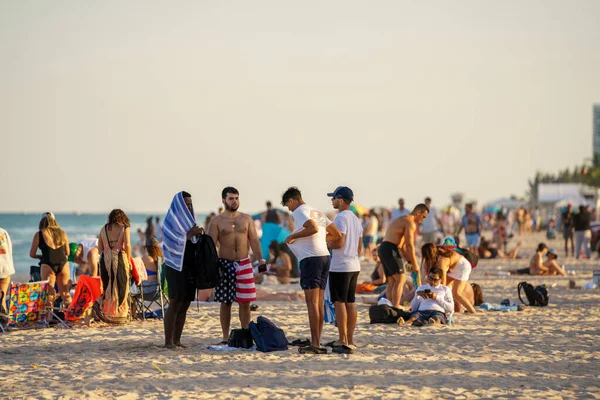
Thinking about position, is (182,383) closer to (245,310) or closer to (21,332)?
(245,310)

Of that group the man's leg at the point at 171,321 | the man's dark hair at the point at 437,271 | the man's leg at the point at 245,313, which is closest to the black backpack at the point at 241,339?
the man's leg at the point at 245,313

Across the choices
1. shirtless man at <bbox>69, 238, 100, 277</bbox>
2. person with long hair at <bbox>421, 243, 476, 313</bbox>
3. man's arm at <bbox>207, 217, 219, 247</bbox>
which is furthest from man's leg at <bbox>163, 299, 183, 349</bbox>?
shirtless man at <bbox>69, 238, 100, 277</bbox>

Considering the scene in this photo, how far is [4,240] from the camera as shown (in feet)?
37.6

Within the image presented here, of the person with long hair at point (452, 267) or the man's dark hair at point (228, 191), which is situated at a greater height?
the man's dark hair at point (228, 191)

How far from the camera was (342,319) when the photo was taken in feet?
28.5

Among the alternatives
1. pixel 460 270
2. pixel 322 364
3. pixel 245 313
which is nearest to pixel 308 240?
pixel 322 364

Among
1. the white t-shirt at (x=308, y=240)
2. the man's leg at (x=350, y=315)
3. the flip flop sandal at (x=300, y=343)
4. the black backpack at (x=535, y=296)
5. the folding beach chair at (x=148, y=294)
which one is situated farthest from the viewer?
the black backpack at (x=535, y=296)

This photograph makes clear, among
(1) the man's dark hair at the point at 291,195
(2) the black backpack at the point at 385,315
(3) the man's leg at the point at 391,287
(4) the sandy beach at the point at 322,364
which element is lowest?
(4) the sandy beach at the point at 322,364

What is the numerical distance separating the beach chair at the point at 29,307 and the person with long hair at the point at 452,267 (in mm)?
4621

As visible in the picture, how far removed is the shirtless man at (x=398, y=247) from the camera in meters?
11.6

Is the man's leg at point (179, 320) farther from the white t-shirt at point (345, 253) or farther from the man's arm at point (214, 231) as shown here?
the white t-shirt at point (345, 253)

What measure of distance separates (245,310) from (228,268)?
475 millimetres

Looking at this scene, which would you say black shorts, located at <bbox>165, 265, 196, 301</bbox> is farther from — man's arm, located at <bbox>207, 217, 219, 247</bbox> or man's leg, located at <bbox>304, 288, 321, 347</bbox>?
man's leg, located at <bbox>304, 288, 321, 347</bbox>

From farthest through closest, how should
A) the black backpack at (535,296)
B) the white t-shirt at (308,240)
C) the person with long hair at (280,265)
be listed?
the person with long hair at (280,265), the black backpack at (535,296), the white t-shirt at (308,240)
